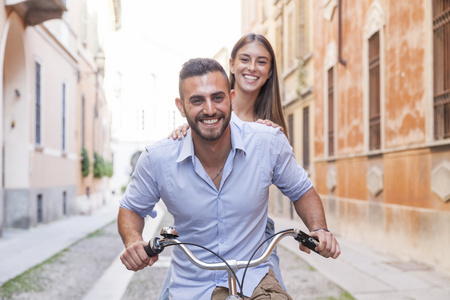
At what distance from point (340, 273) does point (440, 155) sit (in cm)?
210

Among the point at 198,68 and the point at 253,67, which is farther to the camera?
the point at 253,67

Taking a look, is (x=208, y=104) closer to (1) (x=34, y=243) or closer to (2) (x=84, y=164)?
(1) (x=34, y=243)

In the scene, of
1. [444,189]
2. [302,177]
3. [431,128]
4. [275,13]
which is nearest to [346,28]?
[431,128]

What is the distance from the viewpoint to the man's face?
99.4 inches

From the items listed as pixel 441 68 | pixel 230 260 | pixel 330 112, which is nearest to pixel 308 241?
pixel 230 260

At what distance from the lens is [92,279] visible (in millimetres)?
7824

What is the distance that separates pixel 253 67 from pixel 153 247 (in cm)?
182

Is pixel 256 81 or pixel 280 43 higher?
pixel 280 43

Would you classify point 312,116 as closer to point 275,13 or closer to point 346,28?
point 346,28

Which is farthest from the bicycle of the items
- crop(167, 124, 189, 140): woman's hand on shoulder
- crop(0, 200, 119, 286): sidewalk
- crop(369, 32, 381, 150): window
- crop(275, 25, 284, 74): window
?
crop(275, 25, 284, 74): window

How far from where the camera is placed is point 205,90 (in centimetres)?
252

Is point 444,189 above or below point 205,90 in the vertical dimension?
below

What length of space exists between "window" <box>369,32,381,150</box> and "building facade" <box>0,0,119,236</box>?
22.5 ft

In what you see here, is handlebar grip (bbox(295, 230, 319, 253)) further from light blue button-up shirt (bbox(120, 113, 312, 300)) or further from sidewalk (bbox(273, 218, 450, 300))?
sidewalk (bbox(273, 218, 450, 300))
